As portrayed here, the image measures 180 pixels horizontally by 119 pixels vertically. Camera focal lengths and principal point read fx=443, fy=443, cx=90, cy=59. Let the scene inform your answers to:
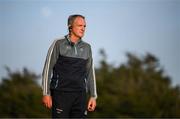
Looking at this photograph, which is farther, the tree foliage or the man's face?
the tree foliage

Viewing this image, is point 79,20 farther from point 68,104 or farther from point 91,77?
point 68,104

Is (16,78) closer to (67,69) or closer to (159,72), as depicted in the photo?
(159,72)

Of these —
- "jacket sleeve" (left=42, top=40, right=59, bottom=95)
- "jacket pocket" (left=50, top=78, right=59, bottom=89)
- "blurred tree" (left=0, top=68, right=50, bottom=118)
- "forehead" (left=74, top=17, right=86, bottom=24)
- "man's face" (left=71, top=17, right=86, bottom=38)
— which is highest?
"forehead" (left=74, top=17, right=86, bottom=24)

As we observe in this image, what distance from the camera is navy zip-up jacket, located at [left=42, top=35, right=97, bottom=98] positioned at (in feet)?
10.1

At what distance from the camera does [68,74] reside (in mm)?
3092

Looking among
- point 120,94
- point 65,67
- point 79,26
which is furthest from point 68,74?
point 120,94

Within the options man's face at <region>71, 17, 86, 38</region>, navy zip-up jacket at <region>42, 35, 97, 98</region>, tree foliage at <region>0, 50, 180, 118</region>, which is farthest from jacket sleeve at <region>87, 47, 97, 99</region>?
tree foliage at <region>0, 50, 180, 118</region>

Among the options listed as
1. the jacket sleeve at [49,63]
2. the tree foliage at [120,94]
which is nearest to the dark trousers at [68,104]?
the jacket sleeve at [49,63]

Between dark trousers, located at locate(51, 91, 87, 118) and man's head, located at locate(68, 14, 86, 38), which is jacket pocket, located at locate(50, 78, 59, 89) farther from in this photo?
man's head, located at locate(68, 14, 86, 38)

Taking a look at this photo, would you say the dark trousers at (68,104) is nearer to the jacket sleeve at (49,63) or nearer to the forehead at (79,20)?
the jacket sleeve at (49,63)

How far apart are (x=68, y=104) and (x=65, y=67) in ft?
0.85

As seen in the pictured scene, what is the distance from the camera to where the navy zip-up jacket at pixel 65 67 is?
3092 mm

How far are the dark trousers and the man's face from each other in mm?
417

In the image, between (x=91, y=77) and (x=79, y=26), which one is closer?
(x=79, y=26)
